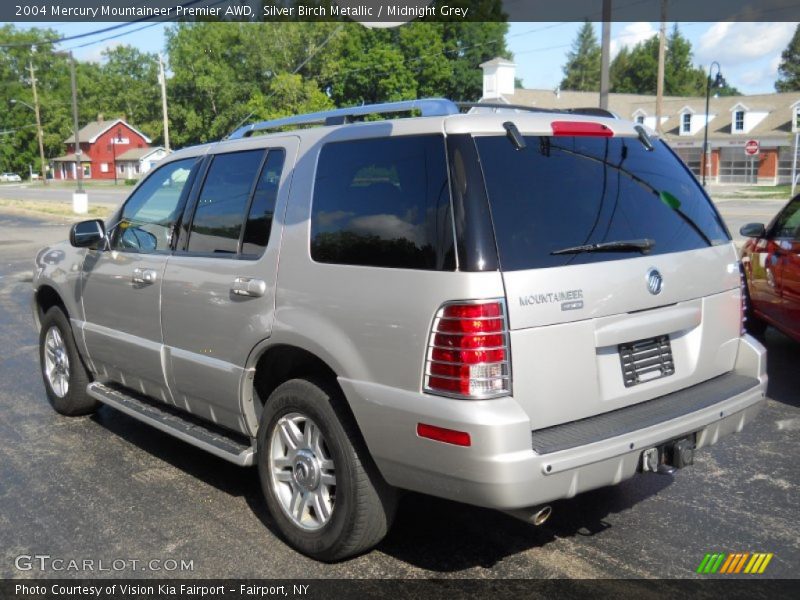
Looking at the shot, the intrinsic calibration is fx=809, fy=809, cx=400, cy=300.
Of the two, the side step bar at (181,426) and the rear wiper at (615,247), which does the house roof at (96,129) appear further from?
the rear wiper at (615,247)

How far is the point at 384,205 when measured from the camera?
137 inches

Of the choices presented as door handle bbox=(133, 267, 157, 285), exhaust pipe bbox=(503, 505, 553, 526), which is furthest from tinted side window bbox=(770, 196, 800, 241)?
door handle bbox=(133, 267, 157, 285)

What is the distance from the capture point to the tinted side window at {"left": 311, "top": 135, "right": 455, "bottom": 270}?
3238 mm

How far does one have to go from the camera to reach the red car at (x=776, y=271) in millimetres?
6609

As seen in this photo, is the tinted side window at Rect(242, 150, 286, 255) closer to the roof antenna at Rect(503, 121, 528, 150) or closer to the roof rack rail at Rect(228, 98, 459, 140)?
the roof rack rail at Rect(228, 98, 459, 140)

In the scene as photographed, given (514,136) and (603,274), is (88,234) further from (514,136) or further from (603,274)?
(603,274)

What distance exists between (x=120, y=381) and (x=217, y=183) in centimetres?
161

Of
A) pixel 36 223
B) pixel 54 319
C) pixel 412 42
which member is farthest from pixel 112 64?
pixel 54 319

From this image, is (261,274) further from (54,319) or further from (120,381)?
(54,319)

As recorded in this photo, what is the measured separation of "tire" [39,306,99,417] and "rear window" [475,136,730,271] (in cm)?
383

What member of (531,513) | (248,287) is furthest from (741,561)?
(248,287)

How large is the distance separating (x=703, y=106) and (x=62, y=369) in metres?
62.7

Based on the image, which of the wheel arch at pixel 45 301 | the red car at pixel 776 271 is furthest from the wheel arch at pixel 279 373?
the red car at pixel 776 271

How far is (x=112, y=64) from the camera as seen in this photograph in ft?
354
